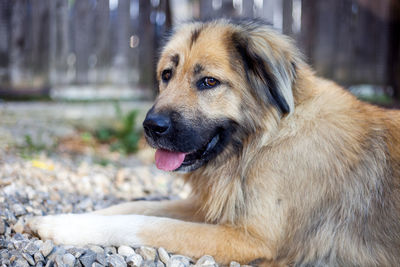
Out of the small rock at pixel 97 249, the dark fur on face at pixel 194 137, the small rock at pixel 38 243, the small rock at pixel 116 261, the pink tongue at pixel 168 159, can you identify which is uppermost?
the dark fur on face at pixel 194 137

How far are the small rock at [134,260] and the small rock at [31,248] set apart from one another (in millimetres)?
515

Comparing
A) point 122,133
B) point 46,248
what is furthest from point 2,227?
point 122,133

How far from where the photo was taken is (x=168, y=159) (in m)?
2.50

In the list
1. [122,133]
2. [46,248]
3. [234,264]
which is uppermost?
[46,248]

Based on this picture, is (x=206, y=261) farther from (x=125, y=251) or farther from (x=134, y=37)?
(x=134, y=37)

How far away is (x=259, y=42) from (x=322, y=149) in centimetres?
78

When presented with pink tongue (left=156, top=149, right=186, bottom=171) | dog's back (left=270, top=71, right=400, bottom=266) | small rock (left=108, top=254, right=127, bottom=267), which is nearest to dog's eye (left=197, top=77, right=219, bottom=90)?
pink tongue (left=156, top=149, right=186, bottom=171)

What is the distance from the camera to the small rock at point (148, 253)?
7.16 feet

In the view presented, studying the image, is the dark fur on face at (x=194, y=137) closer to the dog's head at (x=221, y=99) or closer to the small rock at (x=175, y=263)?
the dog's head at (x=221, y=99)

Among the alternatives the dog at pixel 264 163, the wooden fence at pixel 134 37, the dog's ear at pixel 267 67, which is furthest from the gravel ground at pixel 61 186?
the dog's ear at pixel 267 67

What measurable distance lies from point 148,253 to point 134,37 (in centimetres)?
486

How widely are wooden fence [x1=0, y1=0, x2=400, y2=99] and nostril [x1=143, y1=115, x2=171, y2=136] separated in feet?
11.1

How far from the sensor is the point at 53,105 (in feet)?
18.9

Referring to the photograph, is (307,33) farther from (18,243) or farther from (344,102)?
(18,243)
